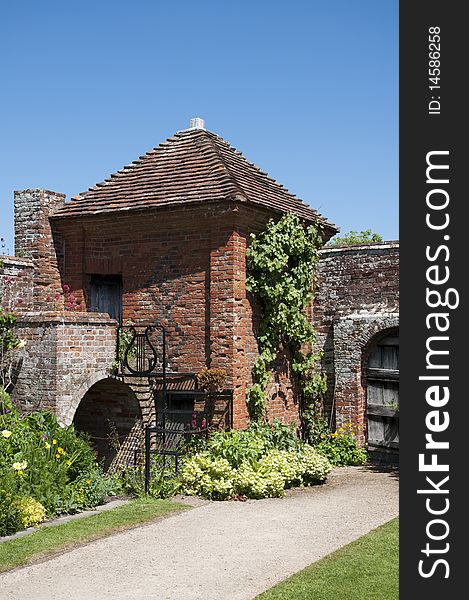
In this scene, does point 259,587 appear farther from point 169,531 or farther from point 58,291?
point 58,291

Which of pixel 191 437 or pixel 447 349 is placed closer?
pixel 447 349

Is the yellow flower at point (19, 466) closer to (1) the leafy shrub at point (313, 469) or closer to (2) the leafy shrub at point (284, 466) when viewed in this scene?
(2) the leafy shrub at point (284, 466)

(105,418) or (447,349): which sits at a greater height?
(447,349)

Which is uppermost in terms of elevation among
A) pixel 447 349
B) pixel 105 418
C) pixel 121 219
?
pixel 121 219

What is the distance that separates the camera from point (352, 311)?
14.2 meters

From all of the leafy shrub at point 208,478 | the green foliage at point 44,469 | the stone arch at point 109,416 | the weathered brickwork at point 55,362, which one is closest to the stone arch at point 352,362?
the leafy shrub at point 208,478

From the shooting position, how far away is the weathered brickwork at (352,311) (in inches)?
544

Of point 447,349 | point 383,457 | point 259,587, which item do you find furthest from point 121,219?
point 447,349

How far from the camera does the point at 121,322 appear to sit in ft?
45.1

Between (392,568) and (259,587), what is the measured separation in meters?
1.33

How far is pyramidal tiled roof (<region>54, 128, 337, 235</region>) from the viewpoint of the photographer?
1280 centimetres

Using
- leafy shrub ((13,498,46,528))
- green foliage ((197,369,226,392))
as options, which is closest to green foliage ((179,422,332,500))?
green foliage ((197,369,226,392))

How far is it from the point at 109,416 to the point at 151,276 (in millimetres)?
2559

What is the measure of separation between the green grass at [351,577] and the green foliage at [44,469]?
11.7 ft
